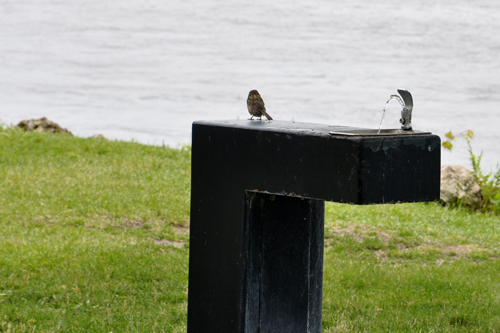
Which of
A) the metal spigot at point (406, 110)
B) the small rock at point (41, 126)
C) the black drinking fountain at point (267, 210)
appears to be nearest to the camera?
the black drinking fountain at point (267, 210)

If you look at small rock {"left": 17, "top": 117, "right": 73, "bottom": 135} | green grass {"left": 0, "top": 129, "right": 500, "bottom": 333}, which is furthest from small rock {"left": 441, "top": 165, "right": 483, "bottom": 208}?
small rock {"left": 17, "top": 117, "right": 73, "bottom": 135}

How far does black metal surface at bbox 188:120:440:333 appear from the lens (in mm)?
3295

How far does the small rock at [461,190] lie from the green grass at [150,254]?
278mm

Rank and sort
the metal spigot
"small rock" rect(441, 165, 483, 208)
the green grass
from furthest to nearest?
"small rock" rect(441, 165, 483, 208) → the green grass → the metal spigot

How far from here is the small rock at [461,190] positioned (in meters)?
9.23

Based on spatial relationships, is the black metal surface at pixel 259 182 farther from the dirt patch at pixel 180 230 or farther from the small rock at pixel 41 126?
the small rock at pixel 41 126

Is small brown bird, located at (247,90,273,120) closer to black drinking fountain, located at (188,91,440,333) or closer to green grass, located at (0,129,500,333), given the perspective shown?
black drinking fountain, located at (188,91,440,333)

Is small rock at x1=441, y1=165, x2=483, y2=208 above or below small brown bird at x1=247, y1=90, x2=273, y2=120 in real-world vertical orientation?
below

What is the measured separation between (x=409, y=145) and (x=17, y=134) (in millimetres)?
8565

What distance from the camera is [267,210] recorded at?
3787mm

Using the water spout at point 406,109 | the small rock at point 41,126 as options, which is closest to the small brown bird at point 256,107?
the water spout at point 406,109

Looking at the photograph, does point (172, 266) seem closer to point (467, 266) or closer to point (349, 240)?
point (349, 240)

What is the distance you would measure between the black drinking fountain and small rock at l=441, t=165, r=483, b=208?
226 inches

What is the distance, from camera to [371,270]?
6.40 meters
